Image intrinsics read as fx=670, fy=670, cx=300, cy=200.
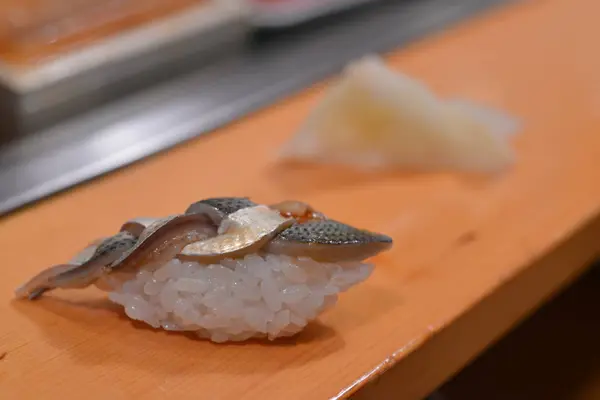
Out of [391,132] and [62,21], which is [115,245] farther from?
[62,21]

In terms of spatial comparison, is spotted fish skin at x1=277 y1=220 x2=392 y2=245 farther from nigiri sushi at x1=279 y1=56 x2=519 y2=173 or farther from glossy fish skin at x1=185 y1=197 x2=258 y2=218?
nigiri sushi at x1=279 y1=56 x2=519 y2=173

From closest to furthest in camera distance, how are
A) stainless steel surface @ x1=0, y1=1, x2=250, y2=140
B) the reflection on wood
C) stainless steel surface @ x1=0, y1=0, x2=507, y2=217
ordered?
stainless steel surface @ x1=0, y1=0, x2=507, y2=217, stainless steel surface @ x1=0, y1=1, x2=250, y2=140, the reflection on wood

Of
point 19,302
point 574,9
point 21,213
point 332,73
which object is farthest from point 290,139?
point 574,9

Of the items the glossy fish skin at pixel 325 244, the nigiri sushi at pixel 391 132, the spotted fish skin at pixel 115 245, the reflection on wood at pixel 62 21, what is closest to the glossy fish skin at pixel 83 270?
the spotted fish skin at pixel 115 245

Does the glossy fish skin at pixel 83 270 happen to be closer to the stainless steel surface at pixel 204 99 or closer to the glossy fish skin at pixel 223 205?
the glossy fish skin at pixel 223 205

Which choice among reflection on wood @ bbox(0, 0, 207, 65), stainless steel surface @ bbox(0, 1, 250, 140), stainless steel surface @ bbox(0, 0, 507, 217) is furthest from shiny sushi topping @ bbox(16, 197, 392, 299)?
reflection on wood @ bbox(0, 0, 207, 65)

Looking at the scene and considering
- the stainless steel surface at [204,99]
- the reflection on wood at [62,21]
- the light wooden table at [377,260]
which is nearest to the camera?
the light wooden table at [377,260]

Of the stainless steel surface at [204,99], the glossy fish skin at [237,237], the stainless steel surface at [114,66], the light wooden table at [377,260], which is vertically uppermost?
the stainless steel surface at [114,66]
